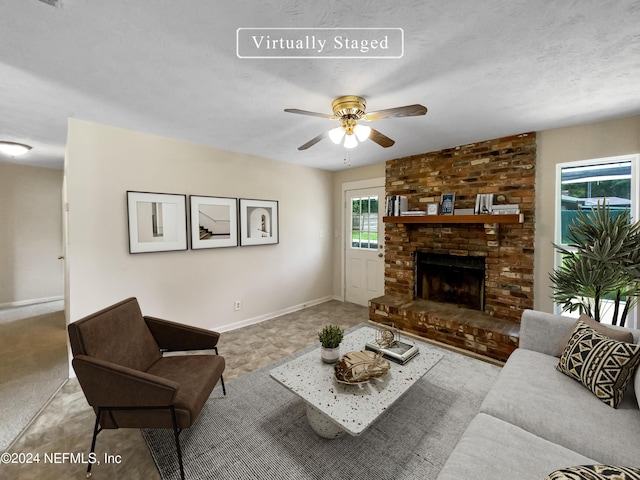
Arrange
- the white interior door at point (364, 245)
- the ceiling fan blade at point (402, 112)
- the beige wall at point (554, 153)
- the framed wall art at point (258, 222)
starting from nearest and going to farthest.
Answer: the ceiling fan blade at point (402, 112), the beige wall at point (554, 153), the framed wall art at point (258, 222), the white interior door at point (364, 245)

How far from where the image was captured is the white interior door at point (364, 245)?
4.46 m

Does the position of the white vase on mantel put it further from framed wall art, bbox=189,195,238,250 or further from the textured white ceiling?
framed wall art, bbox=189,195,238,250

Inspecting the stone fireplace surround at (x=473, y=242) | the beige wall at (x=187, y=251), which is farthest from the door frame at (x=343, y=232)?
the stone fireplace surround at (x=473, y=242)

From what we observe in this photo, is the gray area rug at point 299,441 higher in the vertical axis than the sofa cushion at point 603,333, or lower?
lower

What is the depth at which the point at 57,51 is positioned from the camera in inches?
59.8

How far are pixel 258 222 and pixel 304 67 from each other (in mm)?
2519

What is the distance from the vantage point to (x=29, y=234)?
4.73 metres

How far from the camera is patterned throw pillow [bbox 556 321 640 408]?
58.0 inches

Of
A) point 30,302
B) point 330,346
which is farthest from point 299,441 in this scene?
point 30,302

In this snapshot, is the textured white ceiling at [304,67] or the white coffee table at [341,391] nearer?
the textured white ceiling at [304,67]

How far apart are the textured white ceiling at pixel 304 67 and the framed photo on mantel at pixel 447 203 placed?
87 cm

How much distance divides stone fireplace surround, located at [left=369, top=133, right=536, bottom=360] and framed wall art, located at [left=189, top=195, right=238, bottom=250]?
218 cm

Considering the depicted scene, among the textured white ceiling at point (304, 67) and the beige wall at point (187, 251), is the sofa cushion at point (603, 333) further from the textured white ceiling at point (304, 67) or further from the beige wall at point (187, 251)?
the beige wall at point (187, 251)

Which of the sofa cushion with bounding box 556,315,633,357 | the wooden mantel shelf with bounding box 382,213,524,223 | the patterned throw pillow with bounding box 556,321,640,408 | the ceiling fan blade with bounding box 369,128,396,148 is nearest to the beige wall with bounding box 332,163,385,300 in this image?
the wooden mantel shelf with bounding box 382,213,524,223
